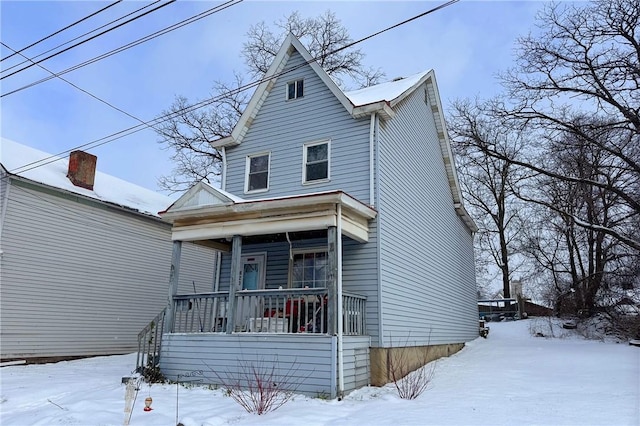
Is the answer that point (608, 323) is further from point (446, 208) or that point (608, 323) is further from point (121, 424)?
point (121, 424)

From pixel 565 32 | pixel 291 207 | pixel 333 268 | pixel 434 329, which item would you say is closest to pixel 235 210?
pixel 291 207

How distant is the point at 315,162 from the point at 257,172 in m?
1.80

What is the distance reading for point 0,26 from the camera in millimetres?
9625

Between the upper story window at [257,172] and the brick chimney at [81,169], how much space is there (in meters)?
7.25

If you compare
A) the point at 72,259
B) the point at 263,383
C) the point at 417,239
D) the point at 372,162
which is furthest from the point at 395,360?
the point at 72,259

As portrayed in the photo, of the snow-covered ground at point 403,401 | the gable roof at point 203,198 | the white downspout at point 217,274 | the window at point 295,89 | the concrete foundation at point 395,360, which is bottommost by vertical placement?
the snow-covered ground at point 403,401

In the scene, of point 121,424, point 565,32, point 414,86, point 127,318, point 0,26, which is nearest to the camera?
point 121,424

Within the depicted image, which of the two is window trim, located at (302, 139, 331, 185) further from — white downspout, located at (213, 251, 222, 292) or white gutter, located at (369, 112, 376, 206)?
white downspout, located at (213, 251, 222, 292)

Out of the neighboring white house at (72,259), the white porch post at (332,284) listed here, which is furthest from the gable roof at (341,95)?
the neighboring white house at (72,259)

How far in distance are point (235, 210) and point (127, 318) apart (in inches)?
368

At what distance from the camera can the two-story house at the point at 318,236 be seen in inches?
353

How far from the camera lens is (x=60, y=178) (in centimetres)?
1552

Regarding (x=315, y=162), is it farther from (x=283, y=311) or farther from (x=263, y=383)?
(x=263, y=383)

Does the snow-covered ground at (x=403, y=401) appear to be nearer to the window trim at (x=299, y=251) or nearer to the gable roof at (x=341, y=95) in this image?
the window trim at (x=299, y=251)
